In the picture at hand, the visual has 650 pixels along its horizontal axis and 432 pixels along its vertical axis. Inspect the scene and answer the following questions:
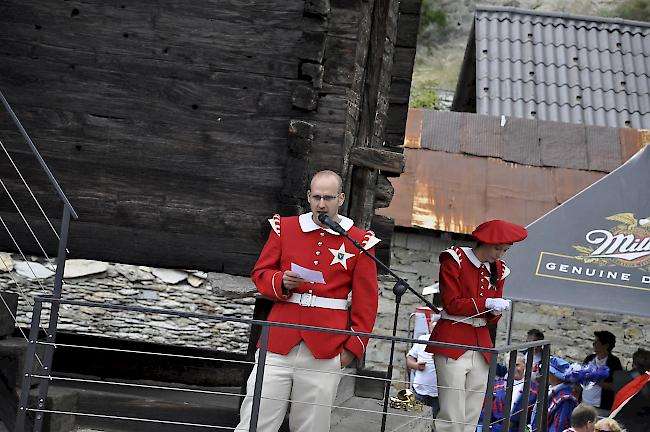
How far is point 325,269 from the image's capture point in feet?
19.5

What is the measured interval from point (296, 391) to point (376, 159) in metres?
2.41

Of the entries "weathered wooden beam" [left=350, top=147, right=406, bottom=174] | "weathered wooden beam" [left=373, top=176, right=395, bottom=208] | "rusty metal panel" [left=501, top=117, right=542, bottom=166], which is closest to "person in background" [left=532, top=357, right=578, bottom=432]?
"weathered wooden beam" [left=373, top=176, right=395, bottom=208]

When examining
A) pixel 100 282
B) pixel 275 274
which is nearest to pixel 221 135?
pixel 275 274

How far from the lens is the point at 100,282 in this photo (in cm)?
1652

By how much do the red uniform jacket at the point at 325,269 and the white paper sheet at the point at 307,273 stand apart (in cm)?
18

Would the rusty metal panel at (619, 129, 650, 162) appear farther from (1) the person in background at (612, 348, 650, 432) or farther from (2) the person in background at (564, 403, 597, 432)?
(2) the person in background at (564, 403, 597, 432)

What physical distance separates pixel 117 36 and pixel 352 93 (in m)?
1.52

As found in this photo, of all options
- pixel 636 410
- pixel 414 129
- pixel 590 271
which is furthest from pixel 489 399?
pixel 414 129

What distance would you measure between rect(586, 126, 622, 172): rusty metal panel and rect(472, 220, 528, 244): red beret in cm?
746

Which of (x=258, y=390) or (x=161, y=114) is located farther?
(x=161, y=114)

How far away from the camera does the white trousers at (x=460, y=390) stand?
6555 mm

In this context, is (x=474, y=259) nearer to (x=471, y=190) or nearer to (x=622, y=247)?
(x=622, y=247)

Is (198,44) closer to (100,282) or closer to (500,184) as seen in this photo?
(500,184)

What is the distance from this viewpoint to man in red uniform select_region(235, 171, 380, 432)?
19.0 feet
